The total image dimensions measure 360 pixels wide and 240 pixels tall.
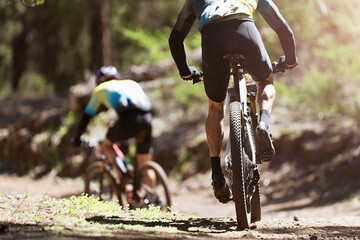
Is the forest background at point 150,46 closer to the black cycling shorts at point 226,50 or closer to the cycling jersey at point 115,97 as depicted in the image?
the cycling jersey at point 115,97

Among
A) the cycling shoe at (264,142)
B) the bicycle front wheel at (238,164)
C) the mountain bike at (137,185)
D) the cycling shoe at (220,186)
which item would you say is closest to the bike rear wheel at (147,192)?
the mountain bike at (137,185)

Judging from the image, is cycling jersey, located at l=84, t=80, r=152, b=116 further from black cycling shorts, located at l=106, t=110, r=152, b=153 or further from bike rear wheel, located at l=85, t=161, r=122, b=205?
bike rear wheel, located at l=85, t=161, r=122, b=205

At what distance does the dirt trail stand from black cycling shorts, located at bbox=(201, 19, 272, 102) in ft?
3.97

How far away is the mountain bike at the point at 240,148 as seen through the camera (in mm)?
3787

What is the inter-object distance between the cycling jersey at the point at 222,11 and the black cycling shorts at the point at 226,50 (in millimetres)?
57

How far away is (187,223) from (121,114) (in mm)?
2475

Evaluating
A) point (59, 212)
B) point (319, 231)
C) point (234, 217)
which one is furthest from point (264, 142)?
point (59, 212)

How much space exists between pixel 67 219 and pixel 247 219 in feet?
4.78

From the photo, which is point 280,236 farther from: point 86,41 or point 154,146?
point 86,41

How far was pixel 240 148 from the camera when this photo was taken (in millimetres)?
3795

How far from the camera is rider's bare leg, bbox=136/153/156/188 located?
255 inches

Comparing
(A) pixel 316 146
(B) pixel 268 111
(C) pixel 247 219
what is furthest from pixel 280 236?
(A) pixel 316 146

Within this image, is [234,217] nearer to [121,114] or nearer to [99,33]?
[121,114]

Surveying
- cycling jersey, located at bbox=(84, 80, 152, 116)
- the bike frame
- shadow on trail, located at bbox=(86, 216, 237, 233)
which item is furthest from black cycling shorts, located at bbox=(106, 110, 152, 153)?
the bike frame
